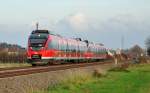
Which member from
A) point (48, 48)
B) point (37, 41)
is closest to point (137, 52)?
point (48, 48)

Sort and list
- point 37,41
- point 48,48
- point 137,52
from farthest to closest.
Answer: point 137,52
point 48,48
point 37,41

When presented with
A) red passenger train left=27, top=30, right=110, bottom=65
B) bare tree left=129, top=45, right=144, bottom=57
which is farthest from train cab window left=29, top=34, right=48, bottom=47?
bare tree left=129, top=45, right=144, bottom=57

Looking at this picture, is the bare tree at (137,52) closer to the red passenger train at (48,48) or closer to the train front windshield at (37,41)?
the red passenger train at (48,48)

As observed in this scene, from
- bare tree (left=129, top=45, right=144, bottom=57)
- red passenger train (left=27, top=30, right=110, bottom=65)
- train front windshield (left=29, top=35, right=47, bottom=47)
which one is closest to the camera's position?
red passenger train (left=27, top=30, right=110, bottom=65)

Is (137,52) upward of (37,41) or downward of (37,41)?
upward

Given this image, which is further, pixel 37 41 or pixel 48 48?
pixel 48 48

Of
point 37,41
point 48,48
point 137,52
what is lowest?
point 48,48

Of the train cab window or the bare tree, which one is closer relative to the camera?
the train cab window

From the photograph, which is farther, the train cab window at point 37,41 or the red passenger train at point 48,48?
the train cab window at point 37,41

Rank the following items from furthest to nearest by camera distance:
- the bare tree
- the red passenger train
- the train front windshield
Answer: the bare tree
the train front windshield
the red passenger train

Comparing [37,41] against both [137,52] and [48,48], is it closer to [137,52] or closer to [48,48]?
[48,48]

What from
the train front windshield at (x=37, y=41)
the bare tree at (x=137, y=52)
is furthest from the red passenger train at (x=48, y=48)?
the bare tree at (x=137, y=52)

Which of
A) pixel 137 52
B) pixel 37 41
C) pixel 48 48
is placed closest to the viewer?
pixel 37 41

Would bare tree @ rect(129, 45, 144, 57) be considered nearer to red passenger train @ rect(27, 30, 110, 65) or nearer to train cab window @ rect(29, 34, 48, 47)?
red passenger train @ rect(27, 30, 110, 65)
